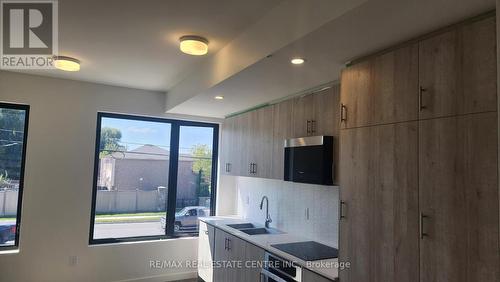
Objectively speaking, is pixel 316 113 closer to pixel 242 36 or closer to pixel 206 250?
pixel 242 36

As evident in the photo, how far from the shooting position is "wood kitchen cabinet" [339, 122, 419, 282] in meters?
1.80

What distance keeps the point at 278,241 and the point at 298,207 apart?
1.71 feet

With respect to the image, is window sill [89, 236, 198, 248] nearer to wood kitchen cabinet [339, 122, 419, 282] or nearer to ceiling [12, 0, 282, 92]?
ceiling [12, 0, 282, 92]

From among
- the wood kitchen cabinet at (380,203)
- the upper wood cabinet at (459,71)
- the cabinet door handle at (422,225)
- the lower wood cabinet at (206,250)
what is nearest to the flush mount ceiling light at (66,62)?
the lower wood cabinet at (206,250)

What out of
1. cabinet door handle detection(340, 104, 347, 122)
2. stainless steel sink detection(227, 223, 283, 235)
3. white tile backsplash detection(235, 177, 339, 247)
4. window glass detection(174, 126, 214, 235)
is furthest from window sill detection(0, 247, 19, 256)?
cabinet door handle detection(340, 104, 347, 122)

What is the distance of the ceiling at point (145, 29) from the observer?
2.19 meters

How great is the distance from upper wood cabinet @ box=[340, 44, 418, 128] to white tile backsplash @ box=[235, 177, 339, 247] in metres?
1.18

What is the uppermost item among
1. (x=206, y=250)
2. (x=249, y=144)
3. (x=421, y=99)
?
(x=421, y=99)

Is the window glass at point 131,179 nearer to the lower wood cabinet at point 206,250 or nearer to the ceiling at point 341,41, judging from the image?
Result: the lower wood cabinet at point 206,250

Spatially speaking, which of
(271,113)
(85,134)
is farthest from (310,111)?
(85,134)

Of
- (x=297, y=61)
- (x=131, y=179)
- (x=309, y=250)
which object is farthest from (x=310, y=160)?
(x=131, y=179)

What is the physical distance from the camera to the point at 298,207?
144 inches

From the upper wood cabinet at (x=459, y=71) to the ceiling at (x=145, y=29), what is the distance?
0.99 metres

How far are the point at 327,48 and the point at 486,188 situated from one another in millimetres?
1141
